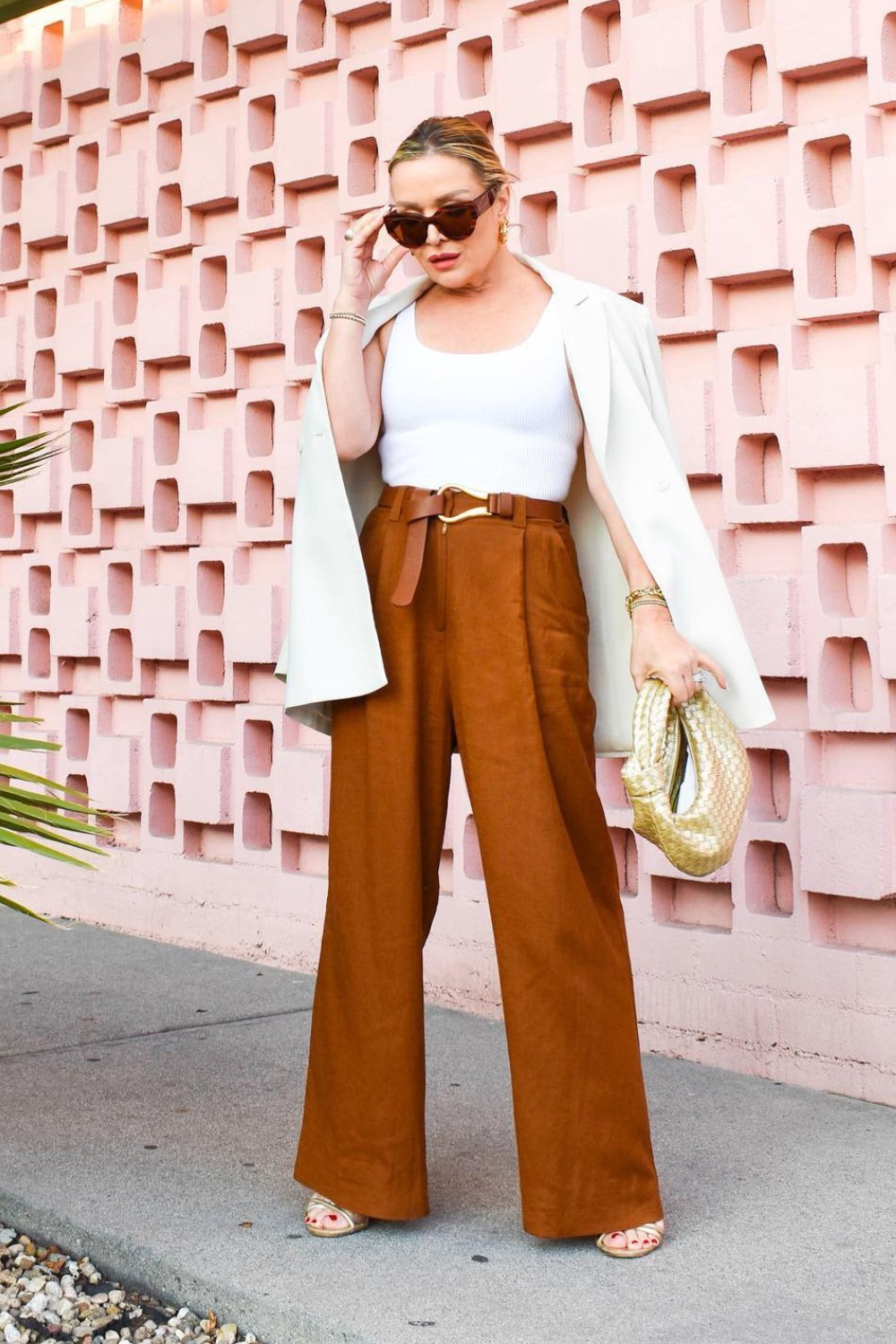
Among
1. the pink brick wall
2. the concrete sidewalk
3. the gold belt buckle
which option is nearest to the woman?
the gold belt buckle

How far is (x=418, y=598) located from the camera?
2.96 m

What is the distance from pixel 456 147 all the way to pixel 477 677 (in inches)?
34.9

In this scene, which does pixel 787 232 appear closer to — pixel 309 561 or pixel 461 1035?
pixel 309 561

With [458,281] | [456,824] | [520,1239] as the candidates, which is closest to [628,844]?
[456,824]

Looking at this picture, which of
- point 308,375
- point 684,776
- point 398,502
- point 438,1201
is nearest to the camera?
point 684,776

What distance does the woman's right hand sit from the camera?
2.90 meters

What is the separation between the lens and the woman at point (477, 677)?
113 inches

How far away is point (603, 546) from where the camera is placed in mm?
3070

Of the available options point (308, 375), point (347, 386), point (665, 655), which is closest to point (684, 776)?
point (665, 655)

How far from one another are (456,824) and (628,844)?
531 mm

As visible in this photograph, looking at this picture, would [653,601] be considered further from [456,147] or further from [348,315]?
[456,147]

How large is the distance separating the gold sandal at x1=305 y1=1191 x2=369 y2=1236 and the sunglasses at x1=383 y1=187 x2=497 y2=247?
168cm

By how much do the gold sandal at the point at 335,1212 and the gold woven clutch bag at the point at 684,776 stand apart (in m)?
0.88

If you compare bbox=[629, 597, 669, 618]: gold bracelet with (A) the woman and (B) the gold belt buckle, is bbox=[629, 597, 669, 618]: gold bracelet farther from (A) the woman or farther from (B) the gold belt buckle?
(B) the gold belt buckle
